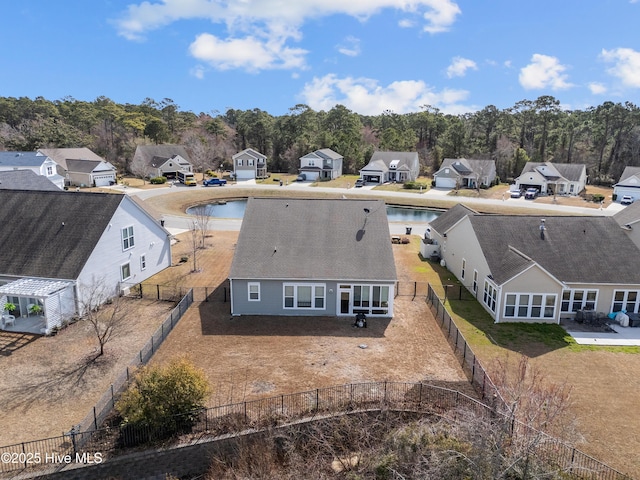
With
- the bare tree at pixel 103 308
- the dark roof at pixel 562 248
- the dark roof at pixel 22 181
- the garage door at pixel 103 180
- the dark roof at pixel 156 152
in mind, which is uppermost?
the dark roof at pixel 156 152

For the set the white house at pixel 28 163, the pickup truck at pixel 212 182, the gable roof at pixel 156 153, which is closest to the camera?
the white house at pixel 28 163

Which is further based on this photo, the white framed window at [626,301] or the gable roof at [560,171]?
the gable roof at [560,171]

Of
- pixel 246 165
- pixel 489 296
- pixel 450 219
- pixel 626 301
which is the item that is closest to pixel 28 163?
pixel 246 165

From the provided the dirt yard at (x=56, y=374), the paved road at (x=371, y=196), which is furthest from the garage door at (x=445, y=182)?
the dirt yard at (x=56, y=374)

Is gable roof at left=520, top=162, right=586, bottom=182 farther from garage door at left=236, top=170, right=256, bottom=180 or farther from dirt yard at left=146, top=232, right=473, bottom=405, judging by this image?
dirt yard at left=146, top=232, right=473, bottom=405

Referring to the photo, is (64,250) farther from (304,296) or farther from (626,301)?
(626,301)

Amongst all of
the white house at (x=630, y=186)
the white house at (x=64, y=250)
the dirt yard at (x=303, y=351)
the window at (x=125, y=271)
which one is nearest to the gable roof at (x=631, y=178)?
the white house at (x=630, y=186)

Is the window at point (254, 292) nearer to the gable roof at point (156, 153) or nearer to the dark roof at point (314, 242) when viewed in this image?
the dark roof at point (314, 242)

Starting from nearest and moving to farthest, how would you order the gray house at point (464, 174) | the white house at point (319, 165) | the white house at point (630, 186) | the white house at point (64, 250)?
the white house at point (64, 250) < the white house at point (630, 186) < the gray house at point (464, 174) < the white house at point (319, 165)

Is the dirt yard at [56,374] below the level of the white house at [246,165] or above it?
below
